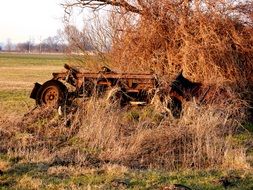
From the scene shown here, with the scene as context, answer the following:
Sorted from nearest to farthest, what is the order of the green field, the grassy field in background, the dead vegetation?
the green field
the dead vegetation
the grassy field in background

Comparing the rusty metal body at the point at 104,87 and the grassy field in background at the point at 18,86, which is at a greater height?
the rusty metal body at the point at 104,87

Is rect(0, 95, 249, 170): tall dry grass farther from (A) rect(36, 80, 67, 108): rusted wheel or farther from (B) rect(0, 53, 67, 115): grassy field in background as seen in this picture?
(B) rect(0, 53, 67, 115): grassy field in background

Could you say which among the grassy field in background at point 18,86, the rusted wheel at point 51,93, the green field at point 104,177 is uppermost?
the rusted wheel at point 51,93

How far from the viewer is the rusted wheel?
13.0 metres

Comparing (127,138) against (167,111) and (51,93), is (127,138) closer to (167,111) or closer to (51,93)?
(167,111)

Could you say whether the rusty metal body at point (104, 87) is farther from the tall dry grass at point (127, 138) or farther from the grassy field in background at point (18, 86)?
the grassy field in background at point (18, 86)

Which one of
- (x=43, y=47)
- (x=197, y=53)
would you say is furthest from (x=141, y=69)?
(x=43, y=47)

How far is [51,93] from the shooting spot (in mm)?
13164

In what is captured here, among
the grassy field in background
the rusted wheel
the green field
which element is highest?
the rusted wheel

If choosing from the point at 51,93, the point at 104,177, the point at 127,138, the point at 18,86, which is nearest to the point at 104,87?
the point at 51,93

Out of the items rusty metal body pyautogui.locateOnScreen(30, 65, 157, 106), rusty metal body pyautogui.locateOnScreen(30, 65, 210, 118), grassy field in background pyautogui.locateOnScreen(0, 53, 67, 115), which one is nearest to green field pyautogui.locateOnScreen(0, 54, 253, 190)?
rusty metal body pyautogui.locateOnScreen(30, 65, 210, 118)

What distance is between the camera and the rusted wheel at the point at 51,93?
1304 cm

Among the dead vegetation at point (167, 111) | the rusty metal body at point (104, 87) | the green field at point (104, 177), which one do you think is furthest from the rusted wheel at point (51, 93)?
the green field at point (104, 177)

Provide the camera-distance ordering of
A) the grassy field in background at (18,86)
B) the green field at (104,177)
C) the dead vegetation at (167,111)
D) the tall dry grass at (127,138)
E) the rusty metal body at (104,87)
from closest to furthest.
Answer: the green field at (104,177)
the tall dry grass at (127,138)
the dead vegetation at (167,111)
the rusty metal body at (104,87)
the grassy field in background at (18,86)
